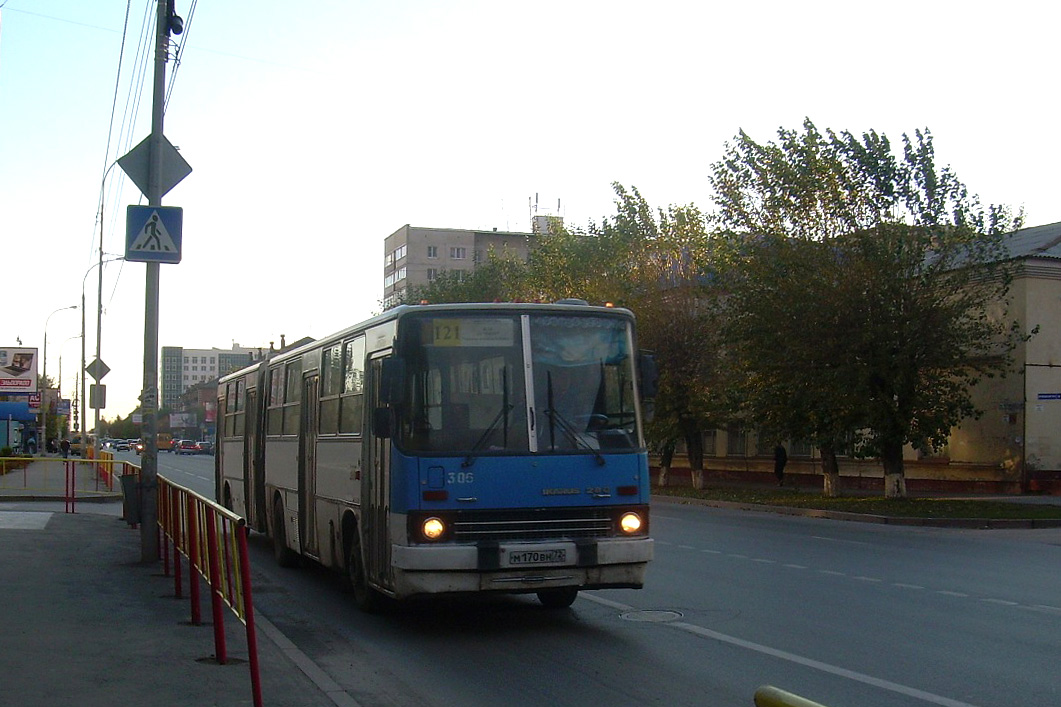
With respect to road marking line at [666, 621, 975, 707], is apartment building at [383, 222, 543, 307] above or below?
above

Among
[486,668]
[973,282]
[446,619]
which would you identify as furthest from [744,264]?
[486,668]

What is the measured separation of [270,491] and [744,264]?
19.2 m

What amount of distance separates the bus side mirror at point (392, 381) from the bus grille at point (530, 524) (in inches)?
44.9

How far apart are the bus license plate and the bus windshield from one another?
2.84 ft

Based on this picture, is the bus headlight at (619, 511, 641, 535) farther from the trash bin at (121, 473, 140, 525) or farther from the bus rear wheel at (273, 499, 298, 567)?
the trash bin at (121, 473, 140, 525)

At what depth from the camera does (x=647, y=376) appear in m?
10.7

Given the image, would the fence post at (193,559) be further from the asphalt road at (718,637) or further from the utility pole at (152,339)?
the utility pole at (152,339)

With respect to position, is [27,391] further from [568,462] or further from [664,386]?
[568,462]

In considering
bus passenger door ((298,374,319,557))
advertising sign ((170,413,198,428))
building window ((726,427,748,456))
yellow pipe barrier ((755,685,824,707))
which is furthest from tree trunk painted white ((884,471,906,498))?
advertising sign ((170,413,198,428))

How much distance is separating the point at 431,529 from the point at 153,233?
6275 millimetres

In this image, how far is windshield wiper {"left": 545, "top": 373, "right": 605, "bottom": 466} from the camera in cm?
1019

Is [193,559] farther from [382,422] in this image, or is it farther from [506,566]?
[506,566]

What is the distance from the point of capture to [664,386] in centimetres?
3988

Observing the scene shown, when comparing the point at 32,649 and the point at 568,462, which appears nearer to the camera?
the point at 32,649
